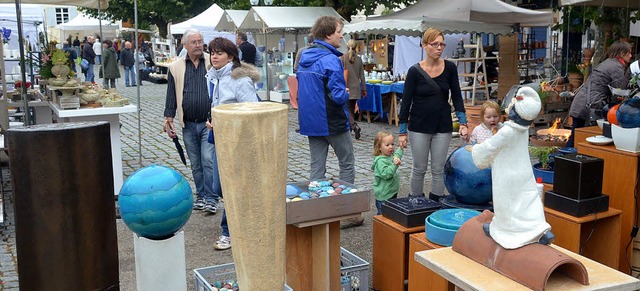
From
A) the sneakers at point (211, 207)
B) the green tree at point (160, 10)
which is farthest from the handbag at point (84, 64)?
the sneakers at point (211, 207)

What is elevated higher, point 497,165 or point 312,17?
point 312,17

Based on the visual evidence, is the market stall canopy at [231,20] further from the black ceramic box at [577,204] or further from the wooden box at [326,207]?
the black ceramic box at [577,204]

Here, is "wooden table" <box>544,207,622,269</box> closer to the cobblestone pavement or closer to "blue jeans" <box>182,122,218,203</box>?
the cobblestone pavement

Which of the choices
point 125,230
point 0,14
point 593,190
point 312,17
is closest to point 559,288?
point 593,190

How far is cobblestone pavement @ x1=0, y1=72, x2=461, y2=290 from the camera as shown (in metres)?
5.20

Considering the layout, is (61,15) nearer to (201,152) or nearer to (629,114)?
(201,152)

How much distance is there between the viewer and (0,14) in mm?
16750

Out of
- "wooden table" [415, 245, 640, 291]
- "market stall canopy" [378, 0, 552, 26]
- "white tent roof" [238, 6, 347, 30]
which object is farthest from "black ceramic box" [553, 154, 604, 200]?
"white tent roof" [238, 6, 347, 30]

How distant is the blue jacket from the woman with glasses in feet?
1.70

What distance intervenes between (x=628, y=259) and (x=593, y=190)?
83cm

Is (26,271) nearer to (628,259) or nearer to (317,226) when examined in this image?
(317,226)

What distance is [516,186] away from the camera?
9.65 ft

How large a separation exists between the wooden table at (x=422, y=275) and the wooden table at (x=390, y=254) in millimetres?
223

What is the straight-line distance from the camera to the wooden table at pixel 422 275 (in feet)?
11.2
